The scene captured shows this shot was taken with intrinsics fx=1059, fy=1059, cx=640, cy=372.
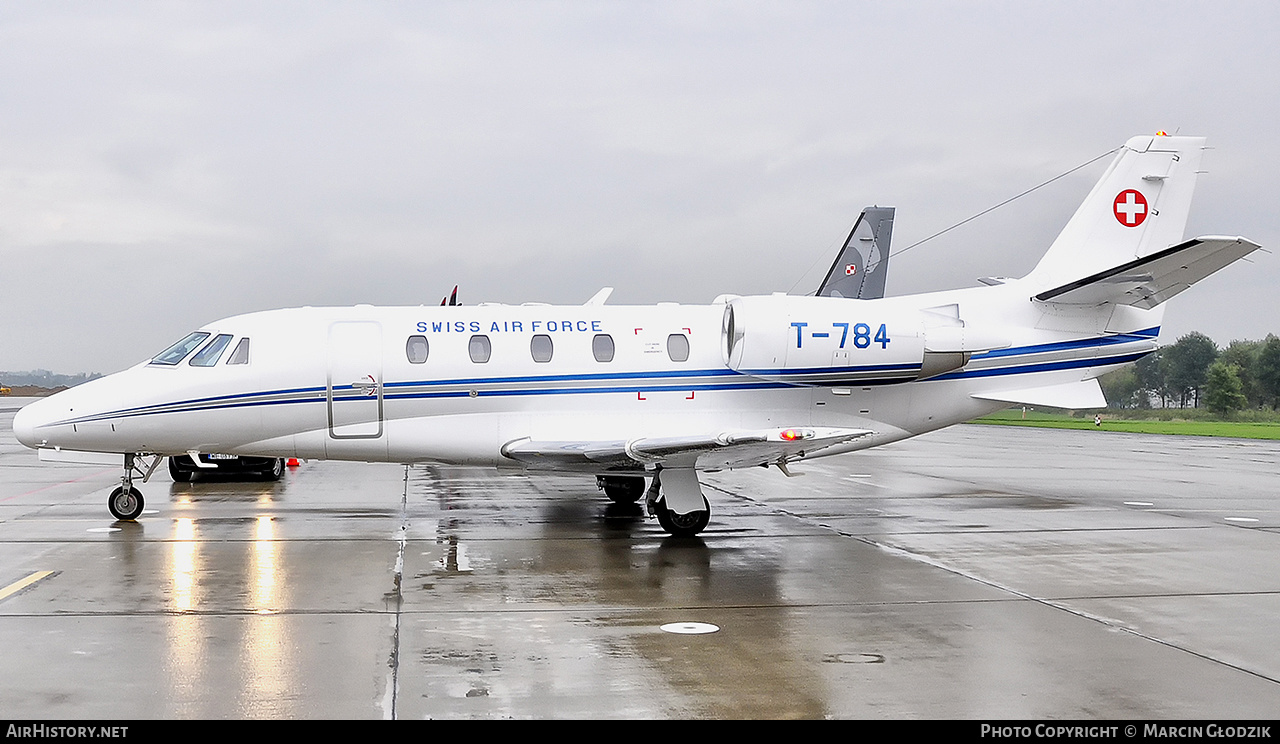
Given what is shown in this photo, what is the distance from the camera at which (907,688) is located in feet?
22.7

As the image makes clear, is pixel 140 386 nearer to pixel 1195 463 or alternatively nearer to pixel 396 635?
pixel 396 635

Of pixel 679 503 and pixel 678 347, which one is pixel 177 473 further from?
pixel 679 503

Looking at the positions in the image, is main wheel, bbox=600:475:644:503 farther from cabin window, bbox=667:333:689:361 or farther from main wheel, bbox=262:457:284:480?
main wheel, bbox=262:457:284:480

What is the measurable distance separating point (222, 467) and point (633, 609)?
14.6 meters

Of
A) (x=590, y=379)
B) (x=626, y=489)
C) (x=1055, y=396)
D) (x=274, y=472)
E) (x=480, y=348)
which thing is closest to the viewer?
(x=480, y=348)

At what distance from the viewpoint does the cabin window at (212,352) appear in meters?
14.1

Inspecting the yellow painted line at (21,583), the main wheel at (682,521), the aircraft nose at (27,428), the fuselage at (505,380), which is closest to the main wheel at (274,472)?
the fuselage at (505,380)

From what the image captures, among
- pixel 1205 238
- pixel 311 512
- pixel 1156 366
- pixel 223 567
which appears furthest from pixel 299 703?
pixel 1156 366

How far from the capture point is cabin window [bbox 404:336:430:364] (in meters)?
14.0

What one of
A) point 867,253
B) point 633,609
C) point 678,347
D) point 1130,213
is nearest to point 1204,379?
point 867,253

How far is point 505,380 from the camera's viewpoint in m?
14.1

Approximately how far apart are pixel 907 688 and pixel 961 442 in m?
35.3

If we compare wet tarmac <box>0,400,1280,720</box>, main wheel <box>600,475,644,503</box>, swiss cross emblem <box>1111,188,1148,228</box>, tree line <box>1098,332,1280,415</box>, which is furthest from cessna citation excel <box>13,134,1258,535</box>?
tree line <box>1098,332,1280,415</box>

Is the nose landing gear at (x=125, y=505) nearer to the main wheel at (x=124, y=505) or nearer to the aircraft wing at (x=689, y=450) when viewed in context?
the main wheel at (x=124, y=505)
